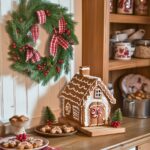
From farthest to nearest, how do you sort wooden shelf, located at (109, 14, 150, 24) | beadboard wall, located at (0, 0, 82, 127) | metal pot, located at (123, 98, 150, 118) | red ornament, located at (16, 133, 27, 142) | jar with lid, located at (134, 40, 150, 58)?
jar with lid, located at (134, 40, 150, 58)
metal pot, located at (123, 98, 150, 118)
wooden shelf, located at (109, 14, 150, 24)
beadboard wall, located at (0, 0, 82, 127)
red ornament, located at (16, 133, 27, 142)

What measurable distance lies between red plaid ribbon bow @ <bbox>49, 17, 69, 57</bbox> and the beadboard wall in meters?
0.05

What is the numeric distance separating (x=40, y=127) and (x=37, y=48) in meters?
0.42

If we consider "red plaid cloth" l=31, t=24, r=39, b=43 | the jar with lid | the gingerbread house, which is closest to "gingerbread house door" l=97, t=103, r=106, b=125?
the gingerbread house

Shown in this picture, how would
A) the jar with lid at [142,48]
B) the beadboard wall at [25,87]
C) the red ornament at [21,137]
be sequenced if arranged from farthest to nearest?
1. the jar with lid at [142,48]
2. the beadboard wall at [25,87]
3. the red ornament at [21,137]

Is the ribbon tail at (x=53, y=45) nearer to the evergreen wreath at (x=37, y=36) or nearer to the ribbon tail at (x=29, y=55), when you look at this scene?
the evergreen wreath at (x=37, y=36)

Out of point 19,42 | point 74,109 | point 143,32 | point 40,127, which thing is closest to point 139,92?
point 143,32

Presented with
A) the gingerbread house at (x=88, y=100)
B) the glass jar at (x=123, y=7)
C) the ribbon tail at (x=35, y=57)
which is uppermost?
the glass jar at (x=123, y=7)

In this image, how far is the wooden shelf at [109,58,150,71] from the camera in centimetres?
202

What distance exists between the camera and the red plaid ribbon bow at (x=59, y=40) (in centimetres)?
182

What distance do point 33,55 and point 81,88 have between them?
1.01 feet

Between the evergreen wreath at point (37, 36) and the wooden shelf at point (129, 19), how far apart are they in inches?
10.1

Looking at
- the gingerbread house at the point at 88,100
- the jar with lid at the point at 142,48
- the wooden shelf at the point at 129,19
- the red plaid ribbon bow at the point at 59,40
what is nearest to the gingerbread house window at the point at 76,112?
the gingerbread house at the point at 88,100

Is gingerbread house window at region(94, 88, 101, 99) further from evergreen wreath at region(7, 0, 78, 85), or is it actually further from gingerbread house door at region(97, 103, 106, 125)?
evergreen wreath at region(7, 0, 78, 85)

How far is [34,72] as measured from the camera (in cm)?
178
